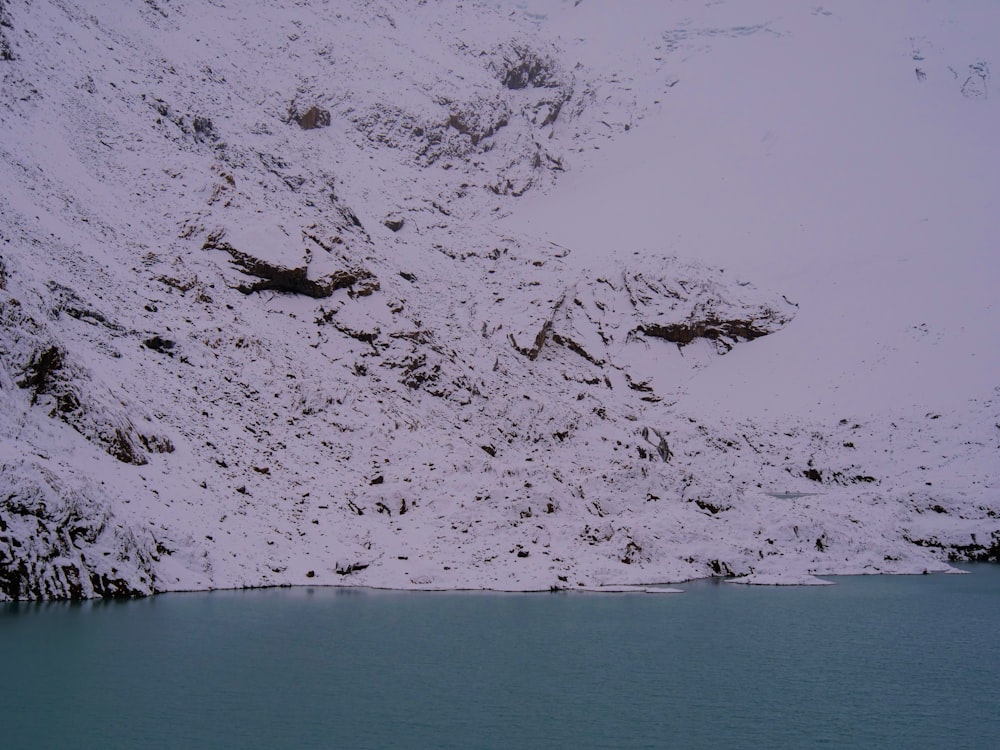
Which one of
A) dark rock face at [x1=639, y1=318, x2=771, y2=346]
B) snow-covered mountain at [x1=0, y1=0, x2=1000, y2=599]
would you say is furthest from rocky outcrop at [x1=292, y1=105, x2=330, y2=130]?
dark rock face at [x1=639, y1=318, x2=771, y2=346]

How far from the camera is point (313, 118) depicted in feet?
242

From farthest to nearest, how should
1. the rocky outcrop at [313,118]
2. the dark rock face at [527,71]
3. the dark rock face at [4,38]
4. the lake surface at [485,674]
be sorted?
the dark rock face at [527,71] < the rocky outcrop at [313,118] < the dark rock face at [4,38] < the lake surface at [485,674]

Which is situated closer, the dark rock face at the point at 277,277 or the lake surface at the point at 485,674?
the lake surface at the point at 485,674

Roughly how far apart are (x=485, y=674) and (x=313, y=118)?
6313cm

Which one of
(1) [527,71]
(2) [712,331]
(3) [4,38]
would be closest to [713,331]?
(2) [712,331]

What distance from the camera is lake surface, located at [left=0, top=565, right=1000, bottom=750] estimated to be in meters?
16.4

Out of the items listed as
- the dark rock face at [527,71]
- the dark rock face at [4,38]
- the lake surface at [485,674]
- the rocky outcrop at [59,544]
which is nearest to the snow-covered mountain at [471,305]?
the rocky outcrop at [59,544]

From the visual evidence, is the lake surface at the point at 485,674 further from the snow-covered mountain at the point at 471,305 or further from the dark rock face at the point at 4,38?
the dark rock face at the point at 4,38

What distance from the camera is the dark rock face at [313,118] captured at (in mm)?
73188

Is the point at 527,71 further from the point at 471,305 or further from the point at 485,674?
the point at 485,674

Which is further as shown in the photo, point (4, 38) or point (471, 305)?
point (471, 305)

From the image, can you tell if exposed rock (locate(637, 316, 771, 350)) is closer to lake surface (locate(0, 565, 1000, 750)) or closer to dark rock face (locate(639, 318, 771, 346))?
dark rock face (locate(639, 318, 771, 346))

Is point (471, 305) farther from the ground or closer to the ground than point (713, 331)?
farther from the ground

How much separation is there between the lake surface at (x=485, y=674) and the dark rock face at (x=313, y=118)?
5270cm
